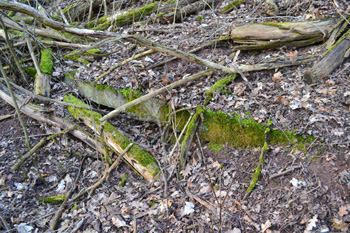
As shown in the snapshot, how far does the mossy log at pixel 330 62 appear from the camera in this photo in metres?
4.36

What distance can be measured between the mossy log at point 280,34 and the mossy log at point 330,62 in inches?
13.7

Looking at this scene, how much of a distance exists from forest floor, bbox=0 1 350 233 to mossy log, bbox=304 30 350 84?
0.11 m

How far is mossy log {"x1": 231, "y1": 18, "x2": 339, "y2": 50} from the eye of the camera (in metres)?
4.97

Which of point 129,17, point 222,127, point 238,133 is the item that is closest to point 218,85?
point 222,127

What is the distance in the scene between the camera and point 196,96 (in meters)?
4.86

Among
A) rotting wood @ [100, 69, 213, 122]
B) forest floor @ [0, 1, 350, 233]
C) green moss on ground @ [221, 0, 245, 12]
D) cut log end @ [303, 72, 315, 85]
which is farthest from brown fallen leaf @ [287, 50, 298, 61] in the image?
green moss on ground @ [221, 0, 245, 12]

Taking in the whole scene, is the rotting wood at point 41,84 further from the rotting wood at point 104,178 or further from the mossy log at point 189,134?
the mossy log at point 189,134

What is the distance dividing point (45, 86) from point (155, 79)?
2.75m

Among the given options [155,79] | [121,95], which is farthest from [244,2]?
[121,95]

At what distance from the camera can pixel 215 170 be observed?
166 inches

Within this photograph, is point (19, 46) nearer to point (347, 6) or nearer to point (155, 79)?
point (155, 79)

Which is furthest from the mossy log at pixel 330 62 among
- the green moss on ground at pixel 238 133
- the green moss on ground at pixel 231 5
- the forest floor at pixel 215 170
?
the green moss on ground at pixel 231 5

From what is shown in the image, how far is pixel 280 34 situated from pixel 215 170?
3.04 m

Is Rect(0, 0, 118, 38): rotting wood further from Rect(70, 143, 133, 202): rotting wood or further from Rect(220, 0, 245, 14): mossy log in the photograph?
Rect(220, 0, 245, 14): mossy log
